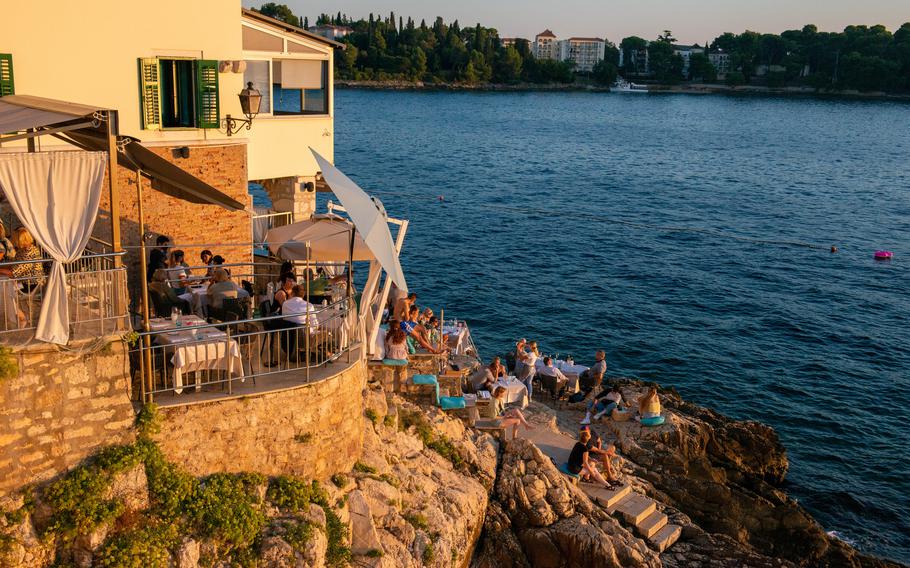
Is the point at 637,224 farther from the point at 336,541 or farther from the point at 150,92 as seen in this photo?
the point at 336,541

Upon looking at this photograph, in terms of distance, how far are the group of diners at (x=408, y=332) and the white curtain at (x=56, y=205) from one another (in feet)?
25.1

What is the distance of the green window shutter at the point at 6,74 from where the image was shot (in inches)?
571

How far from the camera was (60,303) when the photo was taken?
10180mm

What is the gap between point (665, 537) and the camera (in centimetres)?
1645

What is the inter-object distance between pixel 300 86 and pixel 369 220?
377 inches

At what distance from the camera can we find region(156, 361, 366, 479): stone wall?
11.2 metres

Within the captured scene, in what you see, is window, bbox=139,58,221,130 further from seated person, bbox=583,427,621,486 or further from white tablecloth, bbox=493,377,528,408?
seated person, bbox=583,427,621,486

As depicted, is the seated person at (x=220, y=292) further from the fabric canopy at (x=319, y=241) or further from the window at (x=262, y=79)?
the window at (x=262, y=79)

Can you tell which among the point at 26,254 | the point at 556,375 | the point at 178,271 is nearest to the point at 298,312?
the point at 178,271

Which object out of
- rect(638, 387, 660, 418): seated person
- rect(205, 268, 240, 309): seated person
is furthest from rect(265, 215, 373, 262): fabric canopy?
rect(638, 387, 660, 418): seated person

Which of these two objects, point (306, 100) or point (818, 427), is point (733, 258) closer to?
point (818, 427)

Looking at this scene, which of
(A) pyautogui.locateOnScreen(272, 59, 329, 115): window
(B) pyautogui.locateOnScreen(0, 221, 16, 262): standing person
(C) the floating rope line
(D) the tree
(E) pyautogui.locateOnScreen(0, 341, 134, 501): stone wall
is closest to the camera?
(E) pyautogui.locateOnScreen(0, 341, 134, 501): stone wall

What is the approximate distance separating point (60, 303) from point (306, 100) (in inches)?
511

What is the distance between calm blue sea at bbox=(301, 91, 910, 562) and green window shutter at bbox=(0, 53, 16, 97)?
63.8 feet
